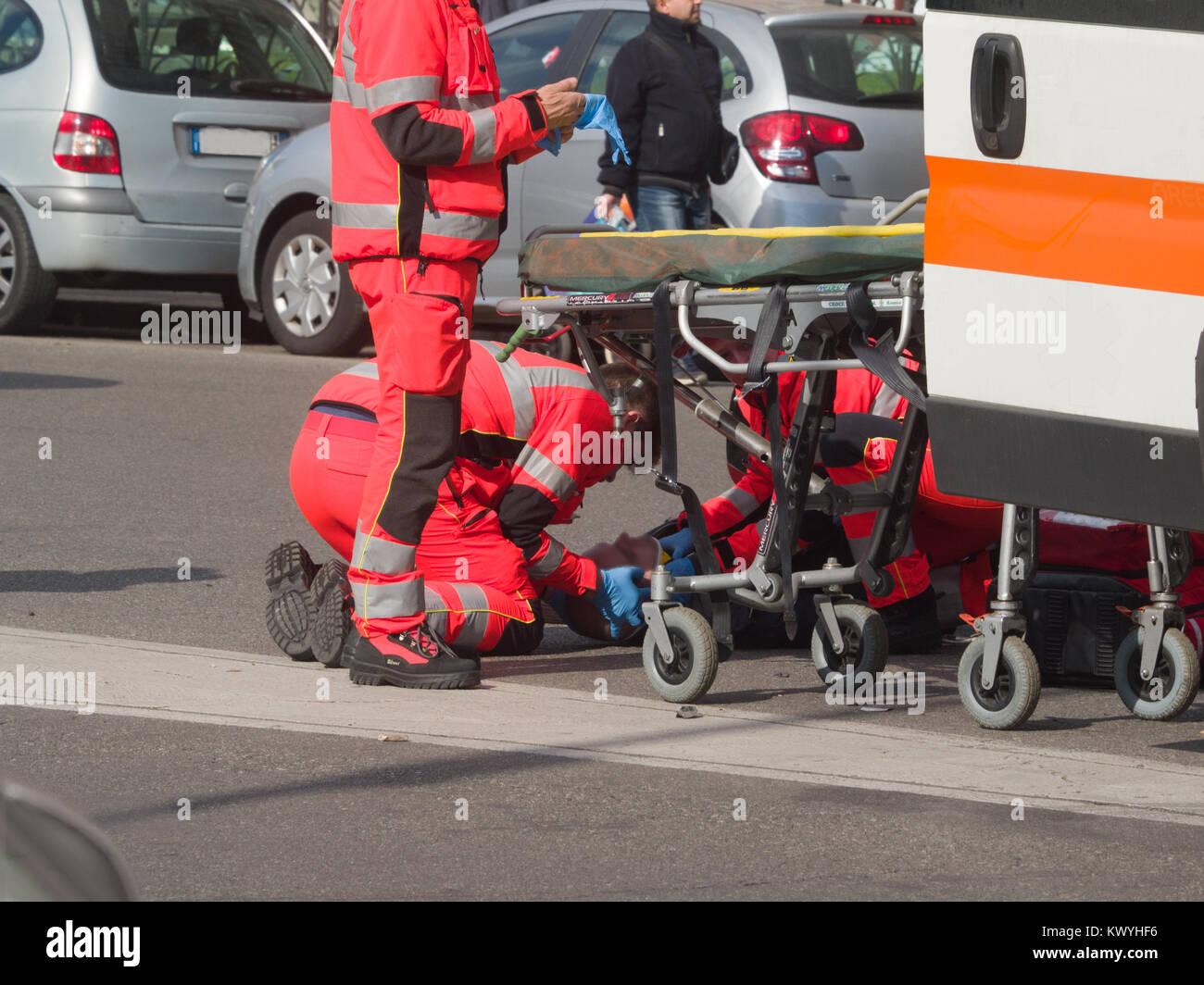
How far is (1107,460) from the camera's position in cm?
424

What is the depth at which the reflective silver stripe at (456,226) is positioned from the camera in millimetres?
5125

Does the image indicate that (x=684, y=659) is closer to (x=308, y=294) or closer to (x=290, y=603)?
(x=290, y=603)

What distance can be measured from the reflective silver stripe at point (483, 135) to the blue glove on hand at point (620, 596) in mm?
1341

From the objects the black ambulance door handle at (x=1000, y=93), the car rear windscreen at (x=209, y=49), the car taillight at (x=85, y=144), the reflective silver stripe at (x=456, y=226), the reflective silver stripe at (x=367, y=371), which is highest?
the car rear windscreen at (x=209, y=49)

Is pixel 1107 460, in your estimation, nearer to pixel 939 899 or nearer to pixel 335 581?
pixel 939 899

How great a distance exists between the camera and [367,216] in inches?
202

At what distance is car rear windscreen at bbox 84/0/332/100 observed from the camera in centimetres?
1182

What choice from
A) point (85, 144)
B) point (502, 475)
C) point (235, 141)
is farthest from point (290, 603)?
point (235, 141)

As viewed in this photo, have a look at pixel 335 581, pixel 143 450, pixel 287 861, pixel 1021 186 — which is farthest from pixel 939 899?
pixel 143 450

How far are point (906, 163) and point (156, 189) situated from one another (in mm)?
4374

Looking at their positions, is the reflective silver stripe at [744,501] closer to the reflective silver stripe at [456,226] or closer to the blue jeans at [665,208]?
the reflective silver stripe at [456,226]

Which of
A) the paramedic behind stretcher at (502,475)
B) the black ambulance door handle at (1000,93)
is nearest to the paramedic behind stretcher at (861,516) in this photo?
the paramedic behind stretcher at (502,475)

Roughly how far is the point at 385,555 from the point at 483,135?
105cm

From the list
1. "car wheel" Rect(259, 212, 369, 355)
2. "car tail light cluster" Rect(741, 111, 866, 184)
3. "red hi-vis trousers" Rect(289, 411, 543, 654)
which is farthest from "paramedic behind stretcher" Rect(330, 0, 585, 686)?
"car wheel" Rect(259, 212, 369, 355)
